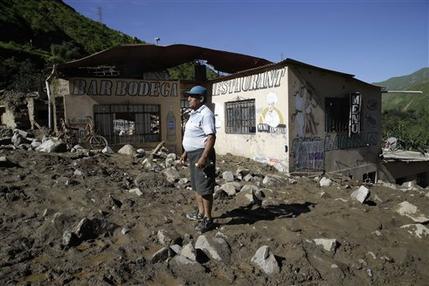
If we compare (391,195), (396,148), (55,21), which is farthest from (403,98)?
(391,195)

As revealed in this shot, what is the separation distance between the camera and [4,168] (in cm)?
607

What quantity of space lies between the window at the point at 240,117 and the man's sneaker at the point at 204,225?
7.84 metres

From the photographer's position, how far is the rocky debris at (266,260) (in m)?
3.37

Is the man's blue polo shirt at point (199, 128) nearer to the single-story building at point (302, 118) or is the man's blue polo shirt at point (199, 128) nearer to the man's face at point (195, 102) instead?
the man's face at point (195, 102)

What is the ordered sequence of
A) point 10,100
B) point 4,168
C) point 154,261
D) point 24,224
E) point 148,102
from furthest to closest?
1. point 10,100
2. point 148,102
3. point 4,168
4. point 24,224
5. point 154,261

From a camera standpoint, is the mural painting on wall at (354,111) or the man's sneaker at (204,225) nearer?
the man's sneaker at (204,225)

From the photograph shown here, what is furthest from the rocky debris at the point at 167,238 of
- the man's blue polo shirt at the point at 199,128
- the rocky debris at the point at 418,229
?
the rocky debris at the point at 418,229

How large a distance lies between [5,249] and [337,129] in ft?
33.0

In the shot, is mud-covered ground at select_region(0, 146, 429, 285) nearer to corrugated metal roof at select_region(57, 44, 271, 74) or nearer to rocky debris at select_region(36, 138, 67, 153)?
rocky debris at select_region(36, 138, 67, 153)

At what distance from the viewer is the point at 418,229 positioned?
180 inches

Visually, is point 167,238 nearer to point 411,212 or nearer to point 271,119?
point 411,212

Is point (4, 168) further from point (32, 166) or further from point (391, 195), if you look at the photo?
point (391, 195)

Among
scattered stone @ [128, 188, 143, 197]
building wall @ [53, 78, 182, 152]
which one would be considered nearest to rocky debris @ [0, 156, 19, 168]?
scattered stone @ [128, 188, 143, 197]

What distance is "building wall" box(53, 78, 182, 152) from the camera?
36.7ft
